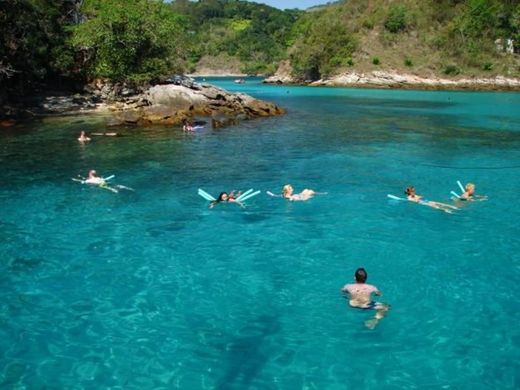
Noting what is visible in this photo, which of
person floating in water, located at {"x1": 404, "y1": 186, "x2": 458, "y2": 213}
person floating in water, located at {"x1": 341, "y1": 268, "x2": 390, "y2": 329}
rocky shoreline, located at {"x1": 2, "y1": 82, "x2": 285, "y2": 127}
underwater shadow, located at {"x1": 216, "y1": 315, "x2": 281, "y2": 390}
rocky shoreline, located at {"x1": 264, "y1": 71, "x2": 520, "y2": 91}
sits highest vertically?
rocky shoreline, located at {"x1": 264, "y1": 71, "x2": 520, "y2": 91}

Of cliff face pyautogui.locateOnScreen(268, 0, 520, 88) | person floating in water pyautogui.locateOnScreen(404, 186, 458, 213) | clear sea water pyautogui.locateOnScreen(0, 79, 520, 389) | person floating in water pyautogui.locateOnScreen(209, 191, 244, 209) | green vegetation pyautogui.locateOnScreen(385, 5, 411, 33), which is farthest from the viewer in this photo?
green vegetation pyautogui.locateOnScreen(385, 5, 411, 33)

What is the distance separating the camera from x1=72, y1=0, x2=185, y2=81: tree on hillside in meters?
53.2

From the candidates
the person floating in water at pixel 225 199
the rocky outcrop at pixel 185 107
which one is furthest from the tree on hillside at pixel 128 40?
the person floating in water at pixel 225 199

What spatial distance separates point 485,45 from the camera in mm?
112625

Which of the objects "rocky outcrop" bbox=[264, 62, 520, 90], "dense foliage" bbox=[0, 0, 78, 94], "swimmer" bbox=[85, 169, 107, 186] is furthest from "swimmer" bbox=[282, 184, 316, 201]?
"rocky outcrop" bbox=[264, 62, 520, 90]

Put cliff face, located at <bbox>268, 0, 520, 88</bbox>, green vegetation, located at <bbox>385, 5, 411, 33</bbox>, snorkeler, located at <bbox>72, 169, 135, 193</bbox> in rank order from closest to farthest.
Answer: snorkeler, located at <bbox>72, 169, 135, 193</bbox> < cliff face, located at <bbox>268, 0, 520, 88</bbox> < green vegetation, located at <bbox>385, 5, 411, 33</bbox>

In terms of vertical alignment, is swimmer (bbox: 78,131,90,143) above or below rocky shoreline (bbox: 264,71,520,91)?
below

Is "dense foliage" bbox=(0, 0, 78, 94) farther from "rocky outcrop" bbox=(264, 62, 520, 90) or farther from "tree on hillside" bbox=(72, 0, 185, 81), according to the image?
"rocky outcrop" bbox=(264, 62, 520, 90)

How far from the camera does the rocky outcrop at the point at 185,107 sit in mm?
48625

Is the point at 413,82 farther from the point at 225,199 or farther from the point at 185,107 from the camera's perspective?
the point at 225,199

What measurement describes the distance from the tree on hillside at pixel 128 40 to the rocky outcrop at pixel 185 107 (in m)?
3.81

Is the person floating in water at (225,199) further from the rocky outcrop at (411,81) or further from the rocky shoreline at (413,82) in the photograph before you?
the rocky outcrop at (411,81)

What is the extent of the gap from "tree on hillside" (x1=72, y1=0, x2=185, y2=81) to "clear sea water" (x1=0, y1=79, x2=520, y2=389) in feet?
84.0

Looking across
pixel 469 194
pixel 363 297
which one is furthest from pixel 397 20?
pixel 363 297
